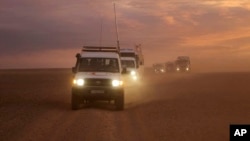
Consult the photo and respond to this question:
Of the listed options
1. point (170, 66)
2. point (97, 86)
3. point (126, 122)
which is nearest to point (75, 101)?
point (97, 86)

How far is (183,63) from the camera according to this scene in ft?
295

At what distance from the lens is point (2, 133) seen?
14.7 meters

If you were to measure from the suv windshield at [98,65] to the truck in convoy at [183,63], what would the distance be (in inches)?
2726

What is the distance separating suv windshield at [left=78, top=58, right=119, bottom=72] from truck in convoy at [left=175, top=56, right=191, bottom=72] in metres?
69.2

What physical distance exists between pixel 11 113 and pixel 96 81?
12.5 ft

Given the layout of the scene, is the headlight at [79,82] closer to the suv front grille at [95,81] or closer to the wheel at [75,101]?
the suv front grille at [95,81]

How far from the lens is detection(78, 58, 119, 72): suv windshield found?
20.8m

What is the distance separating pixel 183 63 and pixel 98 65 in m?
69.8

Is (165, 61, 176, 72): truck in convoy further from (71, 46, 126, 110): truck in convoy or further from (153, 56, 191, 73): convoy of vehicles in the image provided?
(71, 46, 126, 110): truck in convoy

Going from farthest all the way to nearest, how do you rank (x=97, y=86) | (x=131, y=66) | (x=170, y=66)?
(x=170, y=66)
(x=131, y=66)
(x=97, y=86)

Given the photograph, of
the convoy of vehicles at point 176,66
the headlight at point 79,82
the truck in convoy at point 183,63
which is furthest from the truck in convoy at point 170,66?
the headlight at point 79,82

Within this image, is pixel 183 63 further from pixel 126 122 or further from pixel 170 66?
pixel 126 122

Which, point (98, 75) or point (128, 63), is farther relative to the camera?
point (128, 63)

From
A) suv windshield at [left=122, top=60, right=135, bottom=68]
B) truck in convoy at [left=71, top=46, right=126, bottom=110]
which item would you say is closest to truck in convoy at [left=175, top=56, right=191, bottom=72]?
suv windshield at [left=122, top=60, right=135, bottom=68]
